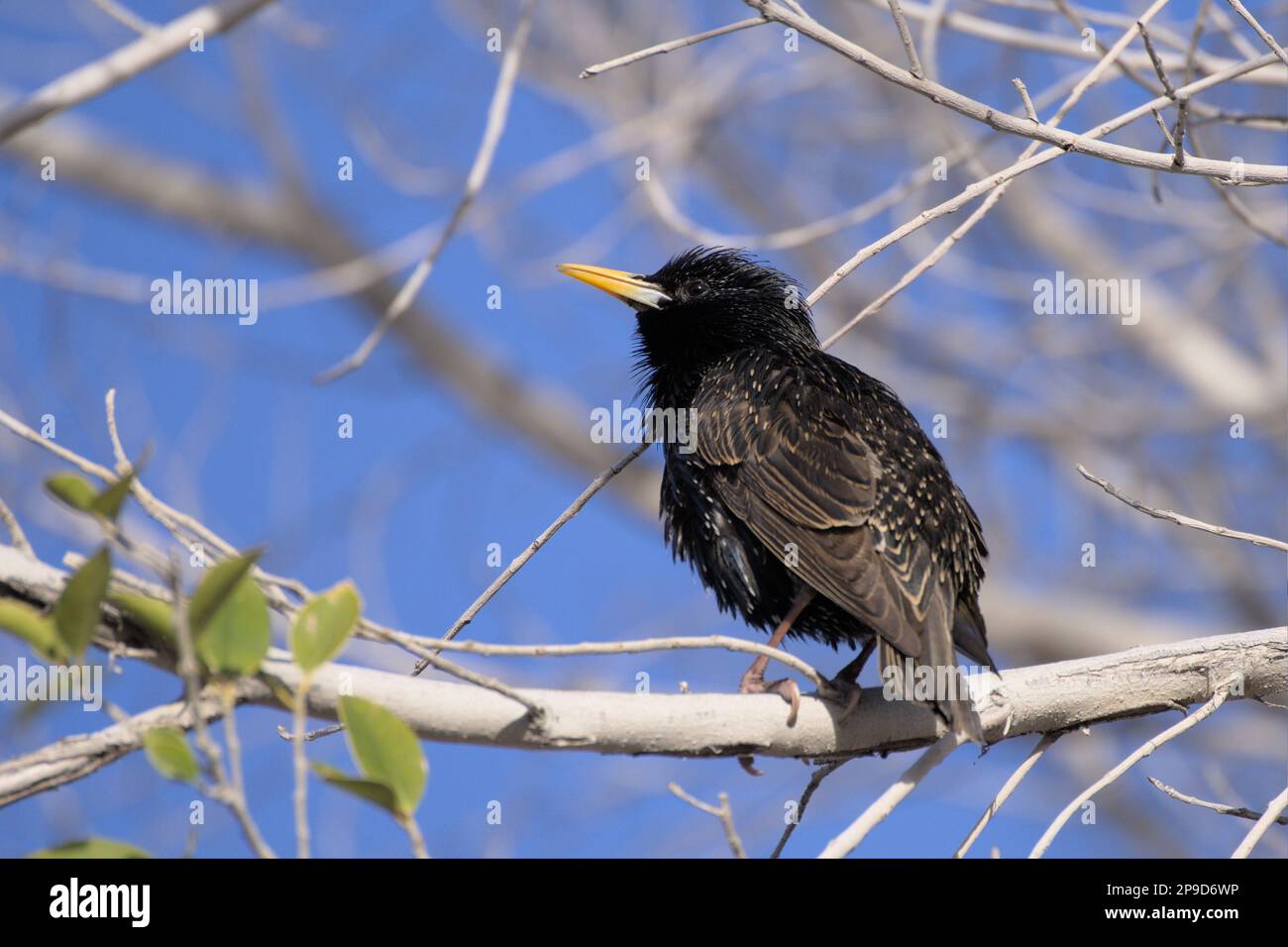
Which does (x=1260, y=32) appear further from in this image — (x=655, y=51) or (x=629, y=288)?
(x=629, y=288)

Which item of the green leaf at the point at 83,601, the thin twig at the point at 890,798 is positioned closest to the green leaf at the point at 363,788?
the green leaf at the point at 83,601

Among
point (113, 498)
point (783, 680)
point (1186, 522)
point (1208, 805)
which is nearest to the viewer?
point (113, 498)

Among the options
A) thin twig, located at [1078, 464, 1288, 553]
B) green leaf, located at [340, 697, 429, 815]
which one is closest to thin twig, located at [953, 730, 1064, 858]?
thin twig, located at [1078, 464, 1288, 553]

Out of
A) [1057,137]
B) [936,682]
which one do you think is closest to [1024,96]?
[1057,137]

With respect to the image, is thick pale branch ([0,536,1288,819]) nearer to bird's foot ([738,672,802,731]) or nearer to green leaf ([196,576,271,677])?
bird's foot ([738,672,802,731])

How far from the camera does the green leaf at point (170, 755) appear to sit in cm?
196

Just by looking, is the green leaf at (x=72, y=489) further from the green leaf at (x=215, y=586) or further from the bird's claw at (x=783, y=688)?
the bird's claw at (x=783, y=688)

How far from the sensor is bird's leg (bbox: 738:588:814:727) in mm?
3283

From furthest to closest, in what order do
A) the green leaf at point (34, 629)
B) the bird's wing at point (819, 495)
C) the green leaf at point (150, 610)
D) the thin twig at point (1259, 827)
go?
the bird's wing at point (819, 495), the thin twig at point (1259, 827), the green leaf at point (150, 610), the green leaf at point (34, 629)

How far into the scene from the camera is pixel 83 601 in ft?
6.52

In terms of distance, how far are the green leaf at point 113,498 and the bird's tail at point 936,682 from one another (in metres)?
1.92

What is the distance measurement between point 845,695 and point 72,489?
2.01 m

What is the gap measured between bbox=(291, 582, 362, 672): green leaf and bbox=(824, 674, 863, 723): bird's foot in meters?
1.57

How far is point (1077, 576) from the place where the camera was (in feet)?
35.1
